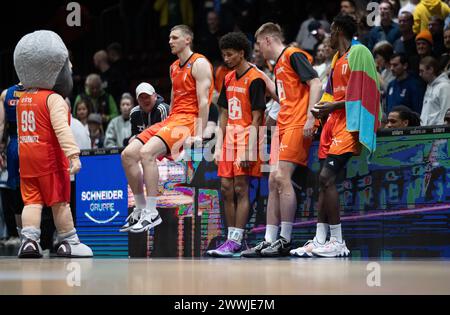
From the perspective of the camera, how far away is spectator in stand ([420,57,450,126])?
9.72m

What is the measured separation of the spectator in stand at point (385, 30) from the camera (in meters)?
12.1

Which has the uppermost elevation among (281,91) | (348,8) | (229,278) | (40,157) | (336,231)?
(348,8)

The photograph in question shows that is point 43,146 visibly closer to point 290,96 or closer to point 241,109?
point 241,109

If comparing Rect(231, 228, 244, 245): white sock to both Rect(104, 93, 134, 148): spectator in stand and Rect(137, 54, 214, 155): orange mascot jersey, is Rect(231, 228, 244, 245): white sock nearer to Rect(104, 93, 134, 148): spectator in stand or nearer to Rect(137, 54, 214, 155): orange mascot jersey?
Rect(137, 54, 214, 155): orange mascot jersey

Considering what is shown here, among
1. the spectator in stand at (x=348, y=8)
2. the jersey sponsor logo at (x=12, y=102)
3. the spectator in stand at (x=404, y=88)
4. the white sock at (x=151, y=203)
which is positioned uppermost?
the spectator in stand at (x=348, y=8)

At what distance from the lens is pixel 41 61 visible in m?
8.41

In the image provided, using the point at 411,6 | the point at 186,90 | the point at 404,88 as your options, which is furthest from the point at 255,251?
the point at 411,6

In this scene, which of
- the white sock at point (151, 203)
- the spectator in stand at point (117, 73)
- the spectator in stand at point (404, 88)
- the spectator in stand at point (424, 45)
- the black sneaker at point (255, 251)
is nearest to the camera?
the black sneaker at point (255, 251)

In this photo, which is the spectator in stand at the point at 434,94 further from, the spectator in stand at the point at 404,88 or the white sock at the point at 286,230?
the white sock at the point at 286,230

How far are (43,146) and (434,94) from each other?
433cm

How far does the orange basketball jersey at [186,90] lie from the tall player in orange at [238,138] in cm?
33

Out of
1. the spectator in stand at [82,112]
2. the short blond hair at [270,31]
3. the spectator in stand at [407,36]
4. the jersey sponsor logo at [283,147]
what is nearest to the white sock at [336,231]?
A: the jersey sponsor logo at [283,147]

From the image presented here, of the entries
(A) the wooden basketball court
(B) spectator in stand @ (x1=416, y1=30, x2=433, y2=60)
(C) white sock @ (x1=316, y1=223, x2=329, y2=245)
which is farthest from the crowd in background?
(A) the wooden basketball court
